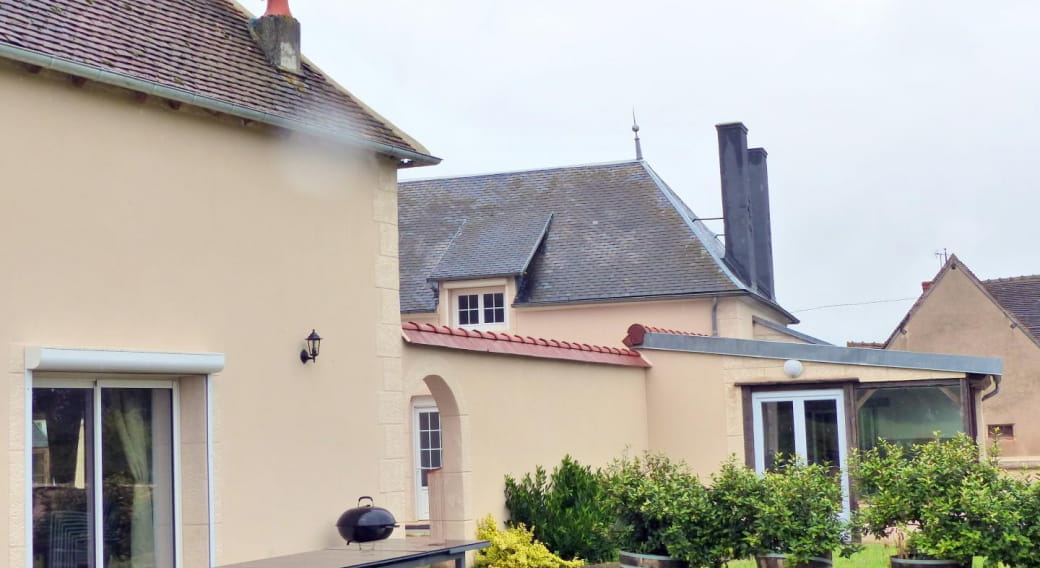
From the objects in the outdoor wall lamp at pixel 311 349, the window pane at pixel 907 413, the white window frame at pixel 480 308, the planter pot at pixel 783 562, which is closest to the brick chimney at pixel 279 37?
the outdoor wall lamp at pixel 311 349

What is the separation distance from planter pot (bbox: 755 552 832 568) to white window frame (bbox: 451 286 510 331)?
12.8 meters

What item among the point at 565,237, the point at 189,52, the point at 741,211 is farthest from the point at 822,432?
the point at 189,52

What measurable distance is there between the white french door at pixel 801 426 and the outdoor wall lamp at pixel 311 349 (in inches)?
298

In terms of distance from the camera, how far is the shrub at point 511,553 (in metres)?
12.0

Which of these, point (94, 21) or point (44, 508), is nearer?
point (44, 508)

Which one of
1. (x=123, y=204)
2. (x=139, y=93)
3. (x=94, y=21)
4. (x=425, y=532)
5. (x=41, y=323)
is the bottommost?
(x=425, y=532)

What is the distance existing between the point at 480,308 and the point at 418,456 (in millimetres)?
4257

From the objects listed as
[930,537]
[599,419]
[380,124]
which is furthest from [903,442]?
[380,124]

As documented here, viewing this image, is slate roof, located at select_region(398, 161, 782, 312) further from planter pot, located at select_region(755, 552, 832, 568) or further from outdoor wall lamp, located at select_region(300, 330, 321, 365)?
outdoor wall lamp, located at select_region(300, 330, 321, 365)

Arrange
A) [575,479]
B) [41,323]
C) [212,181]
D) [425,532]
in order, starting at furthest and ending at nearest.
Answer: [425,532]
[575,479]
[212,181]
[41,323]

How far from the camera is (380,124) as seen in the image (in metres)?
11.2

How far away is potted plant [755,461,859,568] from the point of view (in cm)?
1013

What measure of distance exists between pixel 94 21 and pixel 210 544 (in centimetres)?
389

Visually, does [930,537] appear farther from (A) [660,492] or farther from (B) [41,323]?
(B) [41,323]
